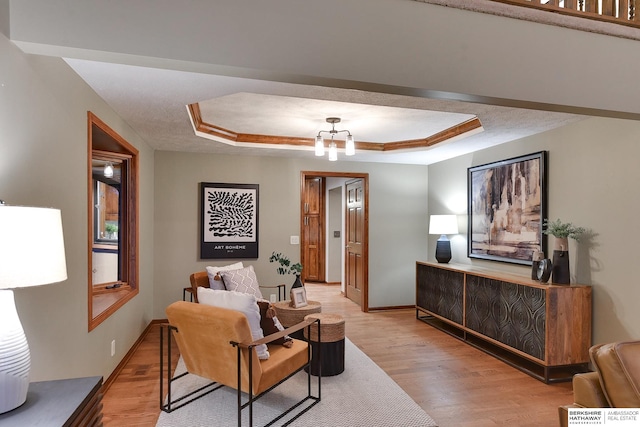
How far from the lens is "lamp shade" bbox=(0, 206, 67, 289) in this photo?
1173 millimetres

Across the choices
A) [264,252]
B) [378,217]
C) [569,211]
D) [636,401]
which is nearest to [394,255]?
[378,217]

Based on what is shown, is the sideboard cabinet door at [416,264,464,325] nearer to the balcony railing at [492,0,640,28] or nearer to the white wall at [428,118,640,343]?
the white wall at [428,118,640,343]

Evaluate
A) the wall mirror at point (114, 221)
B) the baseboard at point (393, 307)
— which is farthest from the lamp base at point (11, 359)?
the baseboard at point (393, 307)

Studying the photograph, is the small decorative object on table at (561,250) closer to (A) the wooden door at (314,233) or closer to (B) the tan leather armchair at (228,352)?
(B) the tan leather armchair at (228,352)

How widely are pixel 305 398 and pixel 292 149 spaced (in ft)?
9.76

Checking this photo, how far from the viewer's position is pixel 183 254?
5.00 meters

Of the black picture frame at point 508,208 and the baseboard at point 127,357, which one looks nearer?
the baseboard at point 127,357

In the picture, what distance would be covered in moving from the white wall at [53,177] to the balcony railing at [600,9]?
2.60m

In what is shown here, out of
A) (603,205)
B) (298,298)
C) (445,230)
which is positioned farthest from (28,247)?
(445,230)

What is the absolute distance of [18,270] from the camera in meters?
1.19

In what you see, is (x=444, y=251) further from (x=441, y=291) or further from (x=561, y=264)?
(x=561, y=264)

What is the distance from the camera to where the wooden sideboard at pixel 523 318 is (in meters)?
3.24

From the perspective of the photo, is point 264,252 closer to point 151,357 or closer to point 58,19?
point 151,357
